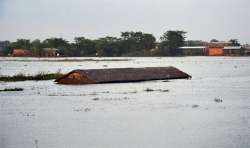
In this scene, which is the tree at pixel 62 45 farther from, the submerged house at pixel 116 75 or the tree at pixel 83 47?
the submerged house at pixel 116 75


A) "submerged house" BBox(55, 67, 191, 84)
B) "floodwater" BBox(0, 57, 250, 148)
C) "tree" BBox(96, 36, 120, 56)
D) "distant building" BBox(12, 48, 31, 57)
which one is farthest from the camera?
"distant building" BBox(12, 48, 31, 57)

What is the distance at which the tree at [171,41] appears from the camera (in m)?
173

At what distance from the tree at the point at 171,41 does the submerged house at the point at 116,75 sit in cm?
12002

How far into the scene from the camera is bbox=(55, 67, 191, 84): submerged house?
44656 mm

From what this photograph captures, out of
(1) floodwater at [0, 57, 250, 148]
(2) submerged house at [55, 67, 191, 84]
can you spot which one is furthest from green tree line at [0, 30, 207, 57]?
(1) floodwater at [0, 57, 250, 148]

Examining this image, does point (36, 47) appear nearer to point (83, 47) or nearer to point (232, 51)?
point (83, 47)

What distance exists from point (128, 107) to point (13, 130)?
8.14 metres

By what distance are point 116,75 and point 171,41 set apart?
5082 inches

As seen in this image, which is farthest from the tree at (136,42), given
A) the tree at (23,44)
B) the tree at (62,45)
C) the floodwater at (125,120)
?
the floodwater at (125,120)

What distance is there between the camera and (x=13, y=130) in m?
19.3

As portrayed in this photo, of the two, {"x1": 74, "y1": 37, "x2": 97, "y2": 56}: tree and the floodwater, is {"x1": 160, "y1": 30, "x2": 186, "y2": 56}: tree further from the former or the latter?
the floodwater

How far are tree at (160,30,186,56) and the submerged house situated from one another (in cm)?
12002

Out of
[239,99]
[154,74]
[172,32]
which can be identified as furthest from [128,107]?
[172,32]

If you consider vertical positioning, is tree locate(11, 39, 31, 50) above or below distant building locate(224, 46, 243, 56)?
above
